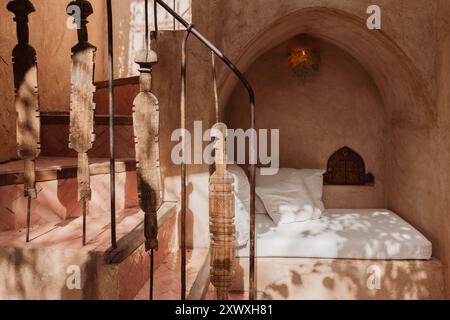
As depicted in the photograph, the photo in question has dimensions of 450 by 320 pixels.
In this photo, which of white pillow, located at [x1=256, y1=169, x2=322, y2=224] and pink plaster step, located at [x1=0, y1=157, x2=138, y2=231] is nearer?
pink plaster step, located at [x1=0, y1=157, x2=138, y2=231]

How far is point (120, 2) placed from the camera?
15.1 feet

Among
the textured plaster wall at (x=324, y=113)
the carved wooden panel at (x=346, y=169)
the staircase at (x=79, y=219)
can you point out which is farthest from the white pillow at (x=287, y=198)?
the staircase at (x=79, y=219)

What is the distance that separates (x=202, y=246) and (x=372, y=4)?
102 inches

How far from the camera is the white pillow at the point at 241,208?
8.74 feet

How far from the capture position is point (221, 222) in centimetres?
141

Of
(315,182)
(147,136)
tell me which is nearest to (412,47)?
(315,182)

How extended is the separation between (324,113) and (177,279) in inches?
115

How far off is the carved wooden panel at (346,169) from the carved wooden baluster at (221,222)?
2.88 m

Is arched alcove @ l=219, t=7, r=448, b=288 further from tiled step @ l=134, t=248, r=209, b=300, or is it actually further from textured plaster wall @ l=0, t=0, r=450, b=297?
tiled step @ l=134, t=248, r=209, b=300

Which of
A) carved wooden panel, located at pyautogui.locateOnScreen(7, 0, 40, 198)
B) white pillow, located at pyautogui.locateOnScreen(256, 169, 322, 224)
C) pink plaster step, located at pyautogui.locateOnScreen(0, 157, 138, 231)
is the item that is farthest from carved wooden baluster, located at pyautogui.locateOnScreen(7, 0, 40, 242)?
white pillow, located at pyautogui.locateOnScreen(256, 169, 322, 224)

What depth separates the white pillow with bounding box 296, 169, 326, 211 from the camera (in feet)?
11.8

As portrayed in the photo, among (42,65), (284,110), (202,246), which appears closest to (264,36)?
(284,110)

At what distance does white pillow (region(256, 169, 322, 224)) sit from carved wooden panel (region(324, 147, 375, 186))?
607 millimetres

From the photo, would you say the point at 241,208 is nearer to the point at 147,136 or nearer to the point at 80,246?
the point at 80,246
